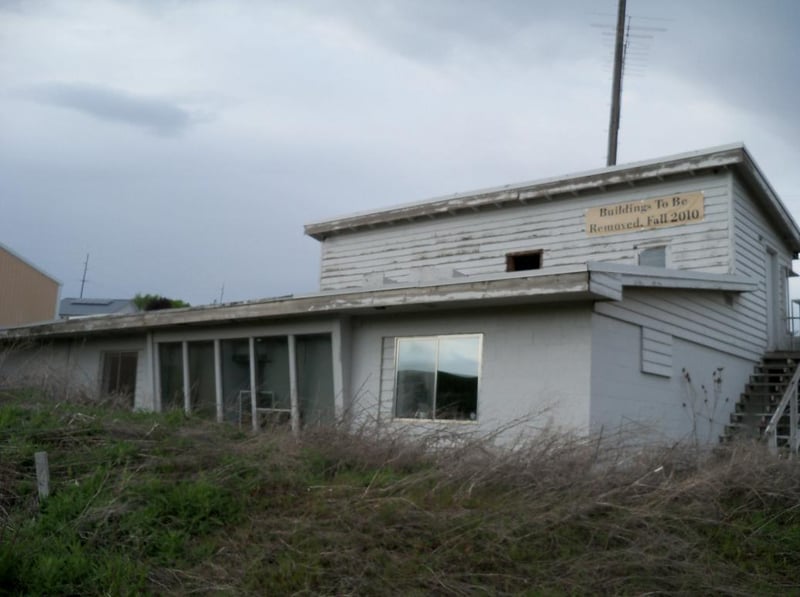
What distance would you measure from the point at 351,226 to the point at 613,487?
13.9m

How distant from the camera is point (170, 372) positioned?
54.5ft

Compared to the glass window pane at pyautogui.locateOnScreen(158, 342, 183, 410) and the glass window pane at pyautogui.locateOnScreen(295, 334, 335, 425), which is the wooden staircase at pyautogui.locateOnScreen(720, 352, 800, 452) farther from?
the glass window pane at pyautogui.locateOnScreen(158, 342, 183, 410)

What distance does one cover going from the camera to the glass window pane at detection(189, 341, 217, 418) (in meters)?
15.6

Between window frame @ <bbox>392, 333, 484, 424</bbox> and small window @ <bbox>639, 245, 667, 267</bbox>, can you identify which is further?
small window @ <bbox>639, 245, 667, 267</bbox>

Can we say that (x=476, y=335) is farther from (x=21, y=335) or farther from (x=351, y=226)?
(x=21, y=335)

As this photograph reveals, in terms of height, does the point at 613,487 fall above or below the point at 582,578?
above

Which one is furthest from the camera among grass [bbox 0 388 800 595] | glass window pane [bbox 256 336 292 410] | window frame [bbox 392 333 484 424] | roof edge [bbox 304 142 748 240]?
roof edge [bbox 304 142 748 240]

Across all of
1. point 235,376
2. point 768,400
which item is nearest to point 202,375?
point 235,376

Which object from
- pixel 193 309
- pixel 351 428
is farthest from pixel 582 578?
pixel 193 309

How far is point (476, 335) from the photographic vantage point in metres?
12.2

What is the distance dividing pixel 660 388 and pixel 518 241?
5992mm

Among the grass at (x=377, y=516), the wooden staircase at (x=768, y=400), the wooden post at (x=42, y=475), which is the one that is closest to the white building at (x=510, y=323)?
the wooden staircase at (x=768, y=400)

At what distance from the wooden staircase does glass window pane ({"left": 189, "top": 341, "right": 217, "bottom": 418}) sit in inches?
353

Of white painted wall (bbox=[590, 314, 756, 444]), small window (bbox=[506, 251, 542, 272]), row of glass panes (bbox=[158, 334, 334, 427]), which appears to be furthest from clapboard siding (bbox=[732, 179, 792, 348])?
row of glass panes (bbox=[158, 334, 334, 427])
